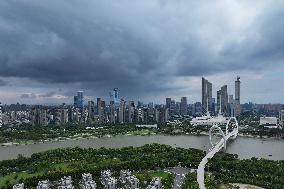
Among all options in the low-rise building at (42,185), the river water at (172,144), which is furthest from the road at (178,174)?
the river water at (172,144)

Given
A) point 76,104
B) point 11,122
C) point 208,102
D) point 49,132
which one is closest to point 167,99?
point 208,102

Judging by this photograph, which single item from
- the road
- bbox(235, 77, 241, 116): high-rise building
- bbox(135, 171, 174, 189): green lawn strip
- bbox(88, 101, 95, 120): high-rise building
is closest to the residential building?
bbox(235, 77, 241, 116): high-rise building

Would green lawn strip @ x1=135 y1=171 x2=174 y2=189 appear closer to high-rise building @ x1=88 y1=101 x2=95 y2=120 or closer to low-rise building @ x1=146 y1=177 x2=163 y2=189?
low-rise building @ x1=146 y1=177 x2=163 y2=189

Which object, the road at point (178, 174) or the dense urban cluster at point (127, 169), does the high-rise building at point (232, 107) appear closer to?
the dense urban cluster at point (127, 169)

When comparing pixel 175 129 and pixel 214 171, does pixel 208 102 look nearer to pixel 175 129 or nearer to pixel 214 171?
pixel 175 129

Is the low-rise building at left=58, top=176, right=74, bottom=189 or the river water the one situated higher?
the river water

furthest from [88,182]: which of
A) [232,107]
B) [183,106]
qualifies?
[183,106]

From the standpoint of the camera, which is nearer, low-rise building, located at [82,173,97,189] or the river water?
low-rise building, located at [82,173,97,189]
